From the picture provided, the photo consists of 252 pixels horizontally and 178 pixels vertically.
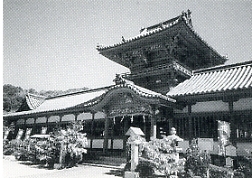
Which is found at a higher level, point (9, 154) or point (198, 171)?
point (198, 171)

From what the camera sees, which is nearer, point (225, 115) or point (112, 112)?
point (225, 115)

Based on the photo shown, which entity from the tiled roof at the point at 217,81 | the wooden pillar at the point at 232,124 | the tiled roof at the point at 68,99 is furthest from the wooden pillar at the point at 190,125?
the tiled roof at the point at 68,99

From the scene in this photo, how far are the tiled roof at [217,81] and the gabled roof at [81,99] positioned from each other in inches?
57.6

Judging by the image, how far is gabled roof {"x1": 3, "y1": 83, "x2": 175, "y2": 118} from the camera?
37.7 ft

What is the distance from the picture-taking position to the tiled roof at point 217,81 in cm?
1045

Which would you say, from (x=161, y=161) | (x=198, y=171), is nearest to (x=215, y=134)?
(x=198, y=171)

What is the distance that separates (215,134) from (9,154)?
56.2 ft

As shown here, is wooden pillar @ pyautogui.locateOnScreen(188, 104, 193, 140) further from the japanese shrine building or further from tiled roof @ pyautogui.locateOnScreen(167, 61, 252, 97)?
tiled roof @ pyautogui.locateOnScreen(167, 61, 252, 97)

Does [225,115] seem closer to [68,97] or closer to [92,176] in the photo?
[92,176]

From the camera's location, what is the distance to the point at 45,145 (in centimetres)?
1312

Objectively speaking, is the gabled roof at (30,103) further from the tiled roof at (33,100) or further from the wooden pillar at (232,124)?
the wooden pillar at (232,124)

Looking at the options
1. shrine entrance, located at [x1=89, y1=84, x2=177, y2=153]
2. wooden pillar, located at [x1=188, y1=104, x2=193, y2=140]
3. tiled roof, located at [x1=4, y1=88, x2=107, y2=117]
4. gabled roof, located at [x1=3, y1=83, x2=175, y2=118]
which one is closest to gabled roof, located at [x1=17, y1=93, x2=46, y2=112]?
gabled roof, located at [x1=3, y1=83, x2=175, y2=118]

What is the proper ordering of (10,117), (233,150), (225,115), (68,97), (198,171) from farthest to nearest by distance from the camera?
1. (68,97)
2. (10,117)
3. (225,115)
4. (233,150)
5. (198,171)

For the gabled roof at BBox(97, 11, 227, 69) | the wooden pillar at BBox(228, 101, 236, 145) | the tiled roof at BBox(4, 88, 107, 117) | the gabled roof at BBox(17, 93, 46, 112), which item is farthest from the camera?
the gabled roof at BBox(17, 93, 46, 112)
